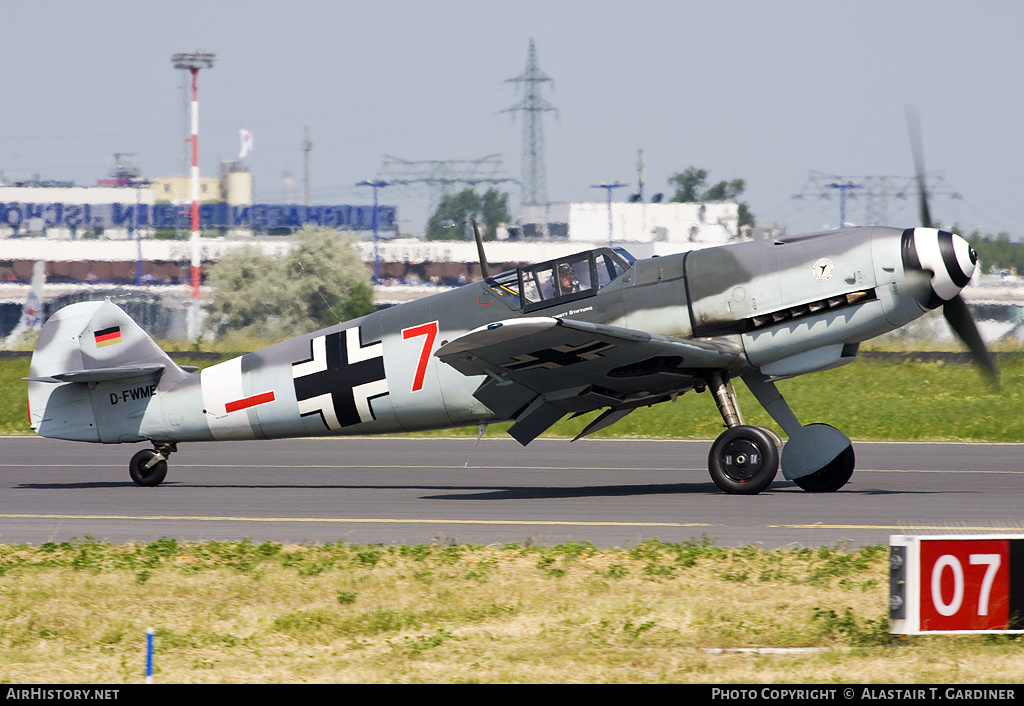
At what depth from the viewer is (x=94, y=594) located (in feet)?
28.2

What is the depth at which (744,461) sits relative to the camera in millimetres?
13844

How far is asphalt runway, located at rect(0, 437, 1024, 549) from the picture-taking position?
11.4 m

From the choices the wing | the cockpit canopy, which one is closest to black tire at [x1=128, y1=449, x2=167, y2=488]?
the wing

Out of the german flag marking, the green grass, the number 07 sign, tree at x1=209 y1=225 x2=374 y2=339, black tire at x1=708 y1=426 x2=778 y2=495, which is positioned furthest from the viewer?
tree at x1=209 y1=225 x2=374 y2=339

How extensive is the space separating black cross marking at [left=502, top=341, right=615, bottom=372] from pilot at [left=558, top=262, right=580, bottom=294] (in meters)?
0.97

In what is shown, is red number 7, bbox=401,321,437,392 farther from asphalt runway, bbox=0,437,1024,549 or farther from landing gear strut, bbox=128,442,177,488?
landing gear strut, bbox=128,442,177,488

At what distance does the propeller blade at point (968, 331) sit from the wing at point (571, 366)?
3038mm

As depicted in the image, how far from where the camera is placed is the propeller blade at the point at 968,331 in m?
14.9

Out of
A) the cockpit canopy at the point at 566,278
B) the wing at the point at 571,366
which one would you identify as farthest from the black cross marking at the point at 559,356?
the cockpit canopy at the point at 566,278

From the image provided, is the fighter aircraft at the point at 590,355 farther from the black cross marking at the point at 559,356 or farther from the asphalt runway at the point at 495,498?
the asphalt runway at the point at 495,498

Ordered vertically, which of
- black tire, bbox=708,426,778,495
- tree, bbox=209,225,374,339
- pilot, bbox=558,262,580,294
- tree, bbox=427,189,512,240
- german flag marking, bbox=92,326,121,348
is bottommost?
black tire, bbox=708,426,778,495
